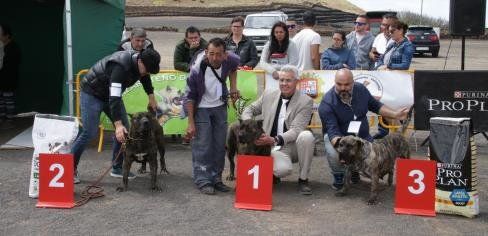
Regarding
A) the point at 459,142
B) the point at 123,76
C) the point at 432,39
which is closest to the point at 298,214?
the point at 459,142

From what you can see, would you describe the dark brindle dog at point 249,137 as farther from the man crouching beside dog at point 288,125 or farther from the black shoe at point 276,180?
the black shoe at point 276,180

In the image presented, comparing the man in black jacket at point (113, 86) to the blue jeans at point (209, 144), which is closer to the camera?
the man in black jacket at point (113, 86)

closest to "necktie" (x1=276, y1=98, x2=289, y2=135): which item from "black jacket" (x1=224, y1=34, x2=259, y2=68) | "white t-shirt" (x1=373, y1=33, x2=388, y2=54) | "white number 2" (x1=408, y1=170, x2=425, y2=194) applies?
"white number 2" (x1=408, y1=170, x2=425, y2=194)

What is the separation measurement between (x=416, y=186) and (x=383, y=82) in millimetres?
3054

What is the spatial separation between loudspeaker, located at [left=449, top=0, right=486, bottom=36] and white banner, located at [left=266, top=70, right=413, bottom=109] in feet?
3.66

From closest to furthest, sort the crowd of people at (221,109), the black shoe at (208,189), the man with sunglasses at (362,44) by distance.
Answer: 1. the crowd of people at (221,109)
2. the black shoe at (208,189)
3. the man with sunglasses at (362,44)

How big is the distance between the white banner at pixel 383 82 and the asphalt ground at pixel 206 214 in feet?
5.47

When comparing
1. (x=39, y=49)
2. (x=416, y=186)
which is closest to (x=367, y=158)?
(x=416, y=186)

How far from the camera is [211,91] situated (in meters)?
5.59

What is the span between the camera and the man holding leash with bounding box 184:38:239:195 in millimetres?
5453

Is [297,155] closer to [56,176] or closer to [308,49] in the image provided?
[56,176]

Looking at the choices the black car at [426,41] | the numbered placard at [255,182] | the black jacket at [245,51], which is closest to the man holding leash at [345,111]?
the numbered placard at [255,182]

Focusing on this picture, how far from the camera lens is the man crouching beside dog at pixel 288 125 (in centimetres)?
562

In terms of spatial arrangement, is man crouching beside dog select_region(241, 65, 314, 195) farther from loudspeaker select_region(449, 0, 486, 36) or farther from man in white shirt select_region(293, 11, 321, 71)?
loudspeaker select_region(449, 0, 486, 36)
